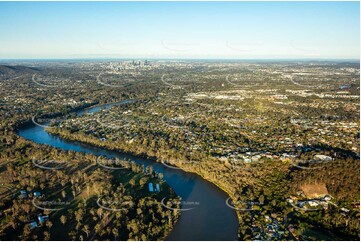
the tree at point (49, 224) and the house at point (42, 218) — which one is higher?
the tree at point (49, 224)

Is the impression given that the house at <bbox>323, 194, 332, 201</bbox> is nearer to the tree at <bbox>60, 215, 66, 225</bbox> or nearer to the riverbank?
the riverbank

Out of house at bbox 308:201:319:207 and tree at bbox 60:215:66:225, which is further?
A: house at bbox 308:201:319:207

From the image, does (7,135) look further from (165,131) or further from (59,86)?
(59,86)

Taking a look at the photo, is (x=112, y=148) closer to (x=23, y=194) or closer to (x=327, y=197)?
(x=23, y=194)

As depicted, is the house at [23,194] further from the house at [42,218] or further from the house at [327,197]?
the house at [327,197]

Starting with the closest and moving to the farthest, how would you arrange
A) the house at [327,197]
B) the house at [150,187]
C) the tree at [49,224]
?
the tree at [49,224], the house at [327,197], the house at [150,187]

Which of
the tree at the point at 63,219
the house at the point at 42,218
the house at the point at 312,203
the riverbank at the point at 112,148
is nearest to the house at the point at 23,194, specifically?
the house at the point at 42,218

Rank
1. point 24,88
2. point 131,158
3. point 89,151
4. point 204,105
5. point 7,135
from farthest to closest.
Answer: point 24,88 < point 204,105 < point 7,135 < point 89,151 < point 131,158

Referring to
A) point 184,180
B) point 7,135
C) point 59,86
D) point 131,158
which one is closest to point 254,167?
point 184,180

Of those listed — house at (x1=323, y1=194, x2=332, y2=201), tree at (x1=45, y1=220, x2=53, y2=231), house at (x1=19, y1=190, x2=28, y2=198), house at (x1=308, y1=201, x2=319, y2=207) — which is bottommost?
tree at (x1=45, y1=220, x2=53, y2=231)

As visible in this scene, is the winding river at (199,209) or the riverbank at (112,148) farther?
the riverbank at (112,148)

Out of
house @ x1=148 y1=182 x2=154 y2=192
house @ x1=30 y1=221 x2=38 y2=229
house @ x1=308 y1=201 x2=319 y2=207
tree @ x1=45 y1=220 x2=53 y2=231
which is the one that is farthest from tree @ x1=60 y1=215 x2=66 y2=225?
house @ x1=308 y1=201 x2=319 y2=207
